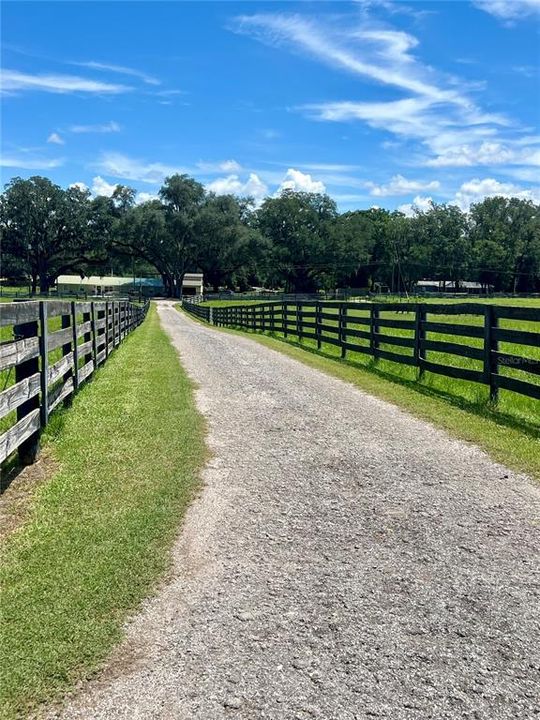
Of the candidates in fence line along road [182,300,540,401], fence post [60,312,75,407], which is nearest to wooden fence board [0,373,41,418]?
fence post [60,312,75,407]

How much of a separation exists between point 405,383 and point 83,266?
104992mm

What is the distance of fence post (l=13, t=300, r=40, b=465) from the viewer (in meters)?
5.06

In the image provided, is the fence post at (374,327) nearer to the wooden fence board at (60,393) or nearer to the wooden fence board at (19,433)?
the wooden fence board at (60,393)

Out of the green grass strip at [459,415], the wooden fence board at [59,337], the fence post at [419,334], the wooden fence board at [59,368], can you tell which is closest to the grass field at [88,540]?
the wooden fence board at [59,368]

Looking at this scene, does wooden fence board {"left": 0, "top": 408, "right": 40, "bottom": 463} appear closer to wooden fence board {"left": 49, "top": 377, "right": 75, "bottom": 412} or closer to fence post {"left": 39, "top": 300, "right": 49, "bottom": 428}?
fence post {"left": 39, "top": 300, "right": 49, "bottom": 428}

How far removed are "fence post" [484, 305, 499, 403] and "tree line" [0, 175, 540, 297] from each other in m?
→ 81.4

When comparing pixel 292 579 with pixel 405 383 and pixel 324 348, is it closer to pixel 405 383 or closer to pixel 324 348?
pixel 405 383

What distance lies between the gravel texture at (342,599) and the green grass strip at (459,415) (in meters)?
0.35

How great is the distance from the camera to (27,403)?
513 centimetres

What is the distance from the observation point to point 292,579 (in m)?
3.25

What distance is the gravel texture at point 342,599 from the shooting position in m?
2.33

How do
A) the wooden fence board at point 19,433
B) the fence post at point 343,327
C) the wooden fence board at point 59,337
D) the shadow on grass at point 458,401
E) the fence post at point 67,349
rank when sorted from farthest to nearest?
the fence post at point 343,327, the fence post at point 67,349, the shadow on grass at point 458,401, the wooden fence board at point 59,337, the wooden fence board at point 19,433

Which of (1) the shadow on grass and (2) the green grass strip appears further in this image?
(1) the shadow on grass

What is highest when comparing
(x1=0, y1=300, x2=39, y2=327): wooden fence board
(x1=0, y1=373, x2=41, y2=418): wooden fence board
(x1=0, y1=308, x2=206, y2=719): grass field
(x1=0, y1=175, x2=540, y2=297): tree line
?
(x1=0, y1=175, x2=540, y2=297): tree line
